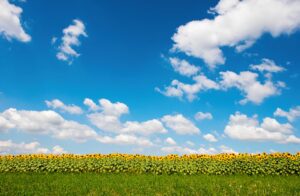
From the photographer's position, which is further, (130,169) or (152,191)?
(130,169)

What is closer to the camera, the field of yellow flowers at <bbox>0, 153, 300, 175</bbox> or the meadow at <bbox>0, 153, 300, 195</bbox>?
the meadow at <bbox>0, 153, 300, 195</bbox>

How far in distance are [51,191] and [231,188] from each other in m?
6.48

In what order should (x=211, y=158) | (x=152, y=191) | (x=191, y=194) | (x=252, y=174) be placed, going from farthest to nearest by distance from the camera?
1. (x=211, y=158)
2. (x=252, y=174)
3. (x=152, y=191)
4. (x=191, y=194)

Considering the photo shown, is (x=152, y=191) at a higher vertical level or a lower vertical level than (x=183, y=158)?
lower

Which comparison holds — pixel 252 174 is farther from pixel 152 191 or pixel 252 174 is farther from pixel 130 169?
pixel 152 191

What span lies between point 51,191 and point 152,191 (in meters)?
3.65

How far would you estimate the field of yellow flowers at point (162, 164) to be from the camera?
2125 centimetres

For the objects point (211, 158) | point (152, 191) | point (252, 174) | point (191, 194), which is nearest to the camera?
point (191, 194)

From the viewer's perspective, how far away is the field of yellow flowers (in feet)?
69.7

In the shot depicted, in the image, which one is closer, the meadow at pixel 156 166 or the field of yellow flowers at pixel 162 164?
the meadow at pixel 156 166

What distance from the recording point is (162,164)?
2222 cm

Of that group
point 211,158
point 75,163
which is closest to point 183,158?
point 211,158

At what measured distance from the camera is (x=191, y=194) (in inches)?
442

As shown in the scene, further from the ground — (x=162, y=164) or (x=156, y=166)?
(x=162, y=164)
